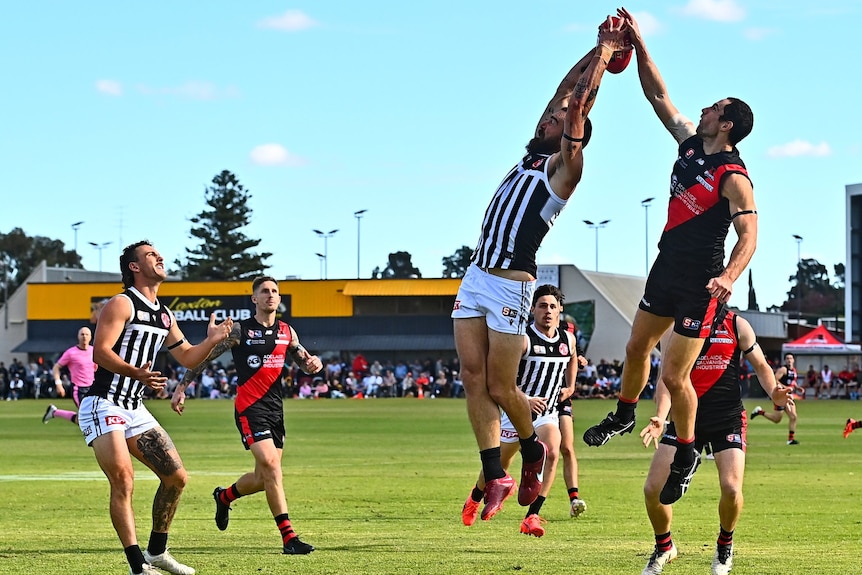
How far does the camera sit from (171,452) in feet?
37.3

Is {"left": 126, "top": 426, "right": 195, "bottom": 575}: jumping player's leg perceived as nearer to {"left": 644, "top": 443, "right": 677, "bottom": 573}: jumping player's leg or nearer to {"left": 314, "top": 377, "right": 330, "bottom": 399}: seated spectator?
{"left": 644, "top": 443, "right": 677, "bottom": 573}: jumping player's leg

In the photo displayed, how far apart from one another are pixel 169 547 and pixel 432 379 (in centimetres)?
5692

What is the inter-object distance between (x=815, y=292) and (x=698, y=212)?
602ft

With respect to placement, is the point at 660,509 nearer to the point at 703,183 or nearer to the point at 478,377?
the point at 478,377

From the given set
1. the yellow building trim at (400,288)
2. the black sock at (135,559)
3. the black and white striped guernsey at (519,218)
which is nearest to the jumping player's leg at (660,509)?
the black and white striped guernsey at (519,218)

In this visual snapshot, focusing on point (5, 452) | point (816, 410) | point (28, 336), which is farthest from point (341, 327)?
point (5, 452)

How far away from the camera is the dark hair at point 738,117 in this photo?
33.6 feet

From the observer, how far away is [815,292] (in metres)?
187

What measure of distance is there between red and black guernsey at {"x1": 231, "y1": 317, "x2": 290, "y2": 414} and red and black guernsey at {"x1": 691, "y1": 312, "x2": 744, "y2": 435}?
4460mm

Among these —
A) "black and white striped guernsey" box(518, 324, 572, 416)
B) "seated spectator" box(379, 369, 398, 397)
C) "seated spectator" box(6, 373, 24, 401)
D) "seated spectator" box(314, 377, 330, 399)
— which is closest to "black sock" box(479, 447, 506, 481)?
"black and white striped guernsey" box(518, 324, 572, 416)

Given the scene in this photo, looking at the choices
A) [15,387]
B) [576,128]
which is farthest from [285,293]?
[576,128]

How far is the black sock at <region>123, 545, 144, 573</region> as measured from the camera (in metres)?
10.5

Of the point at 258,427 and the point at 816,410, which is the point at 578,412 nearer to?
the point at 816,410

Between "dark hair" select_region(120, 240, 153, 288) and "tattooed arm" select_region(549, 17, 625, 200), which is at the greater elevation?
"tattooed arm" select_region(549, 17, 625, 200)
